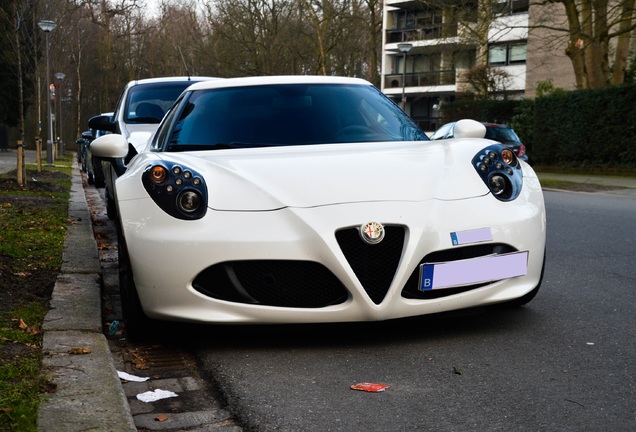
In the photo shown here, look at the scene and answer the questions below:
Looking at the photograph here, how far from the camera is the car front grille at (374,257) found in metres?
3.97

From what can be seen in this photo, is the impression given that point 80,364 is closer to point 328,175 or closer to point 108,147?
point 328,175

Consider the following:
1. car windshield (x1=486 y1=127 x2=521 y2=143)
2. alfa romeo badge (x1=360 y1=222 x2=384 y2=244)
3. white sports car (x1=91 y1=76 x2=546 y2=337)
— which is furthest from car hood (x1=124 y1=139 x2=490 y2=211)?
car windshield (x1=486 y1=127 x2=521 y2=143)

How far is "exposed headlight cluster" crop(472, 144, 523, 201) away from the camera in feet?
14.7

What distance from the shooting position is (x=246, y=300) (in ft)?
13.3

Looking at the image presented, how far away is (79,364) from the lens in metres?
3.65

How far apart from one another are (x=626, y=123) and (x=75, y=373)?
2363 centimetres

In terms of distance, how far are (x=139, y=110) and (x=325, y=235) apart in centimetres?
687

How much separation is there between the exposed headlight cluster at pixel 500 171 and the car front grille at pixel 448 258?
287mm

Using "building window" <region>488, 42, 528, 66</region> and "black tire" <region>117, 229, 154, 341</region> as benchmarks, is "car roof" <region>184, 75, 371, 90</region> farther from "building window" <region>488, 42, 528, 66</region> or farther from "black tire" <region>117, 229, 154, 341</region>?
"building window" <region>488, 42, 528, 66</region>

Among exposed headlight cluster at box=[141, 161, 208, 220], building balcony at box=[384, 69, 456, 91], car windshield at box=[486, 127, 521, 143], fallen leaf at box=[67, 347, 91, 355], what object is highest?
building balcony at box=[384, 69, 456, 91]

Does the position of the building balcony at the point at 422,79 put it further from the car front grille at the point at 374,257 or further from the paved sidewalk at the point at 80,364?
the car front grille at the point at 374,257

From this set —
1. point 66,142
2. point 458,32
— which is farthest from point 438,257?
point 66,142

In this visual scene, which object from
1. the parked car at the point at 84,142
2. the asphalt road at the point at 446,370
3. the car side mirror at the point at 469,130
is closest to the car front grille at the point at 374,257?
the asphalt road at the point at 446,370

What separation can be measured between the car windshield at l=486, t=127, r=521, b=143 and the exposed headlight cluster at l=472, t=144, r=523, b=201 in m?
18.3
